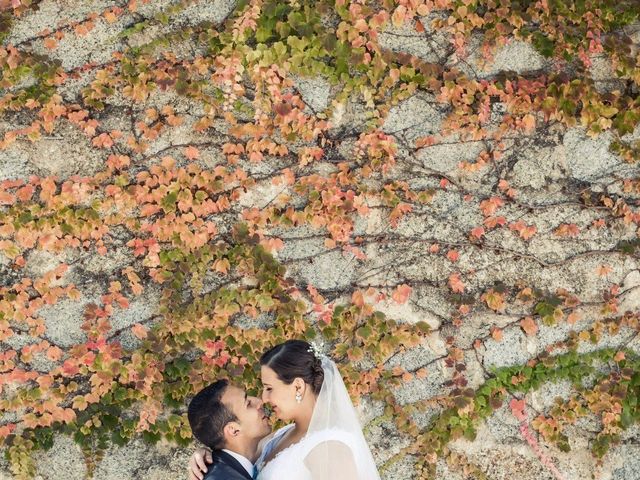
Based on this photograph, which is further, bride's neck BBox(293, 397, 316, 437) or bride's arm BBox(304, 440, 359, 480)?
bride's neck BBox(293, 397, 316, 437)

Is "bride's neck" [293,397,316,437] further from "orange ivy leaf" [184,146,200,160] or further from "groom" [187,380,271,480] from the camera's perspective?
"orange ivy leaf" [184,146,200,160]

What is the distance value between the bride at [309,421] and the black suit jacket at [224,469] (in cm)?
7

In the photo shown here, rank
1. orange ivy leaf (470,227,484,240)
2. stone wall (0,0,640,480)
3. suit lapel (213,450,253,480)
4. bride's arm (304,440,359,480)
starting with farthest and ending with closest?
orange ivy leaf (470,227,484,240) < stone wall (0,0,640,480) < suit lapel (213,450,253,480) < bride's arm (304,440,359,480)

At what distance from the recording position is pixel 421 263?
5582mm

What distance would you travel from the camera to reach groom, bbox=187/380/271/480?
13.3ft

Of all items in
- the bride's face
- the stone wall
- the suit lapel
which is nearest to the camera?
the suit lapel

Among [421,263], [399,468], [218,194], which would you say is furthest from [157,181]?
[399,468]

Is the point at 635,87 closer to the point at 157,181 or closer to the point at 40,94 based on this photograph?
the point at 157,181

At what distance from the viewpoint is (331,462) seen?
12.8ft

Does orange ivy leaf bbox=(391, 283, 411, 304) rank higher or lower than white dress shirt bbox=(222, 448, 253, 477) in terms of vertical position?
lower

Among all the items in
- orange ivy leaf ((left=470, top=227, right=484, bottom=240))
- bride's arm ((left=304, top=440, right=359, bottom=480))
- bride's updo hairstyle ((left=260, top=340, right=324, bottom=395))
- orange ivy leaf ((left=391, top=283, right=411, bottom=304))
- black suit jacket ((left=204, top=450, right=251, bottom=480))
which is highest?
bride's updo hairstyle ((left=260, top=340, right=324, bottom=395))

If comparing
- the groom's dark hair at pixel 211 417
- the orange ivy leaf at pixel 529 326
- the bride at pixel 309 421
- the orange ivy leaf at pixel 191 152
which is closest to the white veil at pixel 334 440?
the bride at pixel 309 421

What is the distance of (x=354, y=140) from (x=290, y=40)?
0.73 meters

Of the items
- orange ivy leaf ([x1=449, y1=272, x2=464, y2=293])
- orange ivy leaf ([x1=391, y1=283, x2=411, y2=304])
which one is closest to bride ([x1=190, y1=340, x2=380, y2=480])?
orange ivy leaf ([x1=391, y1=283, x2=411, y2=304])
